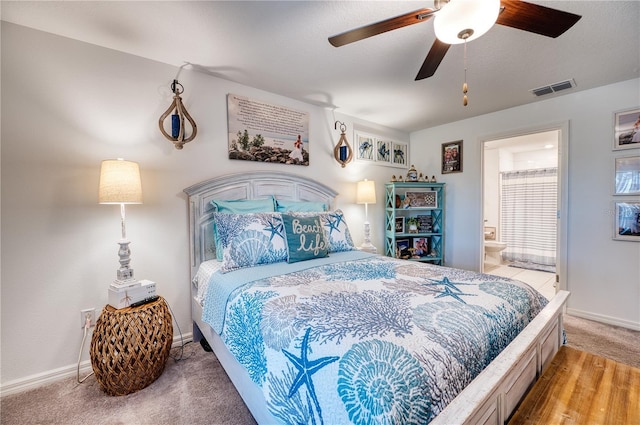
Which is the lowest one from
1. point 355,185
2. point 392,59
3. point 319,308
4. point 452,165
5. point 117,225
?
point 319,308

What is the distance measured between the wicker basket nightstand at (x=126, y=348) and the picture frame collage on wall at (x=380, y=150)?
292cm

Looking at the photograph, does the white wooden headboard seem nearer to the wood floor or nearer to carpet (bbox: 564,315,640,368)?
the wood floor

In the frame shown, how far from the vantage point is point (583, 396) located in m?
1.06

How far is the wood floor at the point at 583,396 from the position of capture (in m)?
0.95

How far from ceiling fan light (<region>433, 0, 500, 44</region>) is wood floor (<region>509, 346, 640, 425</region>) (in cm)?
158

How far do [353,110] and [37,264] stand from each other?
324 centimetres

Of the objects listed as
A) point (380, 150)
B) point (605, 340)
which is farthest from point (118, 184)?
point (605, 340)

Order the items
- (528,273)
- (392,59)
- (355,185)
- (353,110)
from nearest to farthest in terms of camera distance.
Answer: (392,59) → (353,110) → (355,185) → (528,273)

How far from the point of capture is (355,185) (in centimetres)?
360

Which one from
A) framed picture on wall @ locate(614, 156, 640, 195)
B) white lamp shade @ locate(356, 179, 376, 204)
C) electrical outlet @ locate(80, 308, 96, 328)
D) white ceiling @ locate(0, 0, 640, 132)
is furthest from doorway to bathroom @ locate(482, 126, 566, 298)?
electrical outlet @ locate(80, 308, 96, 328)

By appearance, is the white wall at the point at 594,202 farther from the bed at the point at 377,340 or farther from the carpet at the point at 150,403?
the bed at the point at 377,340

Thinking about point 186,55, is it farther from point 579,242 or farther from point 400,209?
point 579,242

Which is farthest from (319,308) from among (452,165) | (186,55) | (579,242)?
(452,165)

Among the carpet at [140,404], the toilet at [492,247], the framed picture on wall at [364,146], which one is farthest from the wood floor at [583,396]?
the toilet at [492,247]
